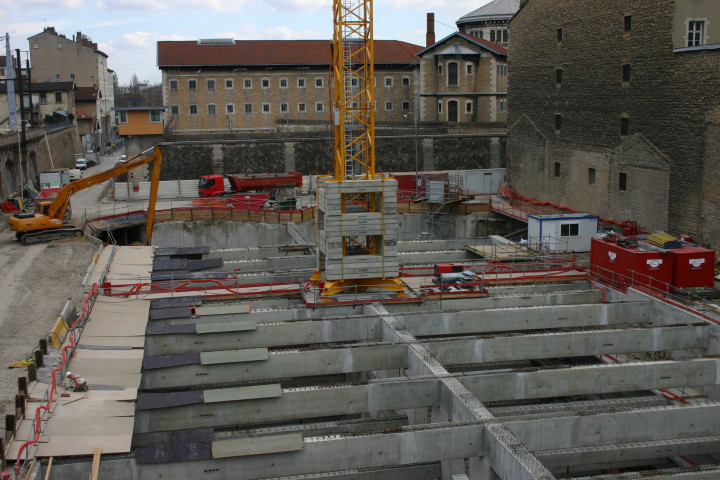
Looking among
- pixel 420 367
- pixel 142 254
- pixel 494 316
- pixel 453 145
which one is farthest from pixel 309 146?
pixel 420 367

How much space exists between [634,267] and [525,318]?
5462mm

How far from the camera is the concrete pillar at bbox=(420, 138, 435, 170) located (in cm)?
5872

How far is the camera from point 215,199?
1827 inches

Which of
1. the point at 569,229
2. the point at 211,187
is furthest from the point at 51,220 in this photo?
the point at 569,229

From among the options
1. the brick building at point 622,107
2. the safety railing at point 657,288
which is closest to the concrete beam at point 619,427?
the safety railing at point 657,288

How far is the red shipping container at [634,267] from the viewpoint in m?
26.1

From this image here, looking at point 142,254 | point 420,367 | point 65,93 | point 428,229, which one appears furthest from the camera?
point 65,93

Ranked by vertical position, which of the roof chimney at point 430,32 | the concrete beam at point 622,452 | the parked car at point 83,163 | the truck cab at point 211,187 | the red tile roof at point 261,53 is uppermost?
the roof chimney at point 430,32

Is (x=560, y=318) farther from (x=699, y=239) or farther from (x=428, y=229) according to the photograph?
(x=428, y=229)

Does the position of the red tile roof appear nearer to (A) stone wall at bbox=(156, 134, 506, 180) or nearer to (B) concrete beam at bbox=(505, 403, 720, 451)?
(A) stone wall at bbox=(156, 134, 506, 180)

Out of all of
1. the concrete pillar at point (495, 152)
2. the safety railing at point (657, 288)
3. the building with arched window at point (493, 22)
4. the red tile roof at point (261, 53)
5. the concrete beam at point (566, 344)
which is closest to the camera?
the concrete beam at point (566, 344)

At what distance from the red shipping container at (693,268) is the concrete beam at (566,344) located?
464 centimetres

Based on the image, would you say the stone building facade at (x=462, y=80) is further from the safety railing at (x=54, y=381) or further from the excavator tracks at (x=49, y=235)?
the safety railing at (x=54, y=381)

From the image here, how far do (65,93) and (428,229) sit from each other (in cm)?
5634
